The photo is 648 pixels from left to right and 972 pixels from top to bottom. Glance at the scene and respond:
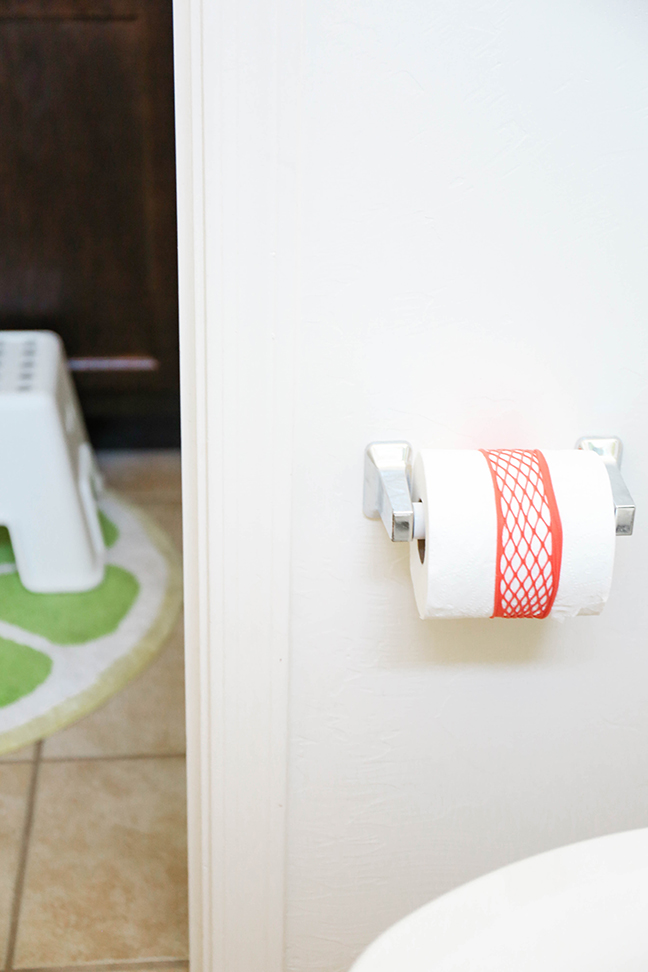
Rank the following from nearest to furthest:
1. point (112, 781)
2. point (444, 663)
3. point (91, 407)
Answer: point (444, 663) < point (112, 781) < point (91, 407)

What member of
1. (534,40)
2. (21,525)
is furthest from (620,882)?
(21,525)

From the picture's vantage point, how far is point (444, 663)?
693 millimetres

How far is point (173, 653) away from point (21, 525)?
31 centimetres

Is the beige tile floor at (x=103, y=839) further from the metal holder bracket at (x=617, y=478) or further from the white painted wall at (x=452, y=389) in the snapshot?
the metal holder bracket at (x=617, y=478)

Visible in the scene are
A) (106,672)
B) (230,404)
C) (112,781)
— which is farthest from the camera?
(106,672)

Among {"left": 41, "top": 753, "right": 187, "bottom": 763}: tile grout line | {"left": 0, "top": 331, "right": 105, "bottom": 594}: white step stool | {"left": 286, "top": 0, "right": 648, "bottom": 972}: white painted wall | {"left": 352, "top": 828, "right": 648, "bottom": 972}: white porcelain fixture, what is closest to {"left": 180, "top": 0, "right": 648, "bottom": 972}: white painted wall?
{"left": 286, "top": 0, "right": 648, "bottom": 972}: white painted wall

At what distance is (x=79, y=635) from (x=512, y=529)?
1048 mm

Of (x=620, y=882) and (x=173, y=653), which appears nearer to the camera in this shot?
(x=620, y=882)

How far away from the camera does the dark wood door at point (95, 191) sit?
155 cm

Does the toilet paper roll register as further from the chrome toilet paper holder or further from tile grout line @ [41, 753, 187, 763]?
tile grout line @ [41, 753, 187, 763]

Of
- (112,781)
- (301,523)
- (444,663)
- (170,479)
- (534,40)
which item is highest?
(534,40)

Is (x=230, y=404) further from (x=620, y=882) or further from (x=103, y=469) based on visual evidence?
(x=103, y=469)

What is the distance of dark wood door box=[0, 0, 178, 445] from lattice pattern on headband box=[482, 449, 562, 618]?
126 cm

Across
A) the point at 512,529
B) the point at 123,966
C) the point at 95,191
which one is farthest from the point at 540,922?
the point at 95,191
